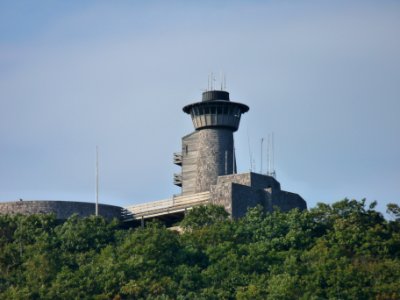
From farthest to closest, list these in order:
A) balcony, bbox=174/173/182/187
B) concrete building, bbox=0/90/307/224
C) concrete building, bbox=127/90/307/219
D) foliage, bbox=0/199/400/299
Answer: balcony, bbox=174/173/182/187 < concrete building, bbox=0/90/307/224 < concrete building, bbox=127/90/307/219 < foliage, bbox=0/199/400/299

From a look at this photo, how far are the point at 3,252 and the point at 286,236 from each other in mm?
19774

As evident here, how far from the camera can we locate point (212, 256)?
123688mm

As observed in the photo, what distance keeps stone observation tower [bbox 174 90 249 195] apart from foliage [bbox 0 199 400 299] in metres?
9.26

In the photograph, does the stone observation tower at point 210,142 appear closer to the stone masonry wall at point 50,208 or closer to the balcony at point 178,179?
the balcony at point 178,179

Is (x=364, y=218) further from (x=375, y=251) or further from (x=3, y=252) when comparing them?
(x=3, y=252)

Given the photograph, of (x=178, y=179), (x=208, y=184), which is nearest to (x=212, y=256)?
(x=208, y=184)

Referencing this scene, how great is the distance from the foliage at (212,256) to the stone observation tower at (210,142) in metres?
9.26

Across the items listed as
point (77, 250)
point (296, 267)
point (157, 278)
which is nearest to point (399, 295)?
point (296, 267)

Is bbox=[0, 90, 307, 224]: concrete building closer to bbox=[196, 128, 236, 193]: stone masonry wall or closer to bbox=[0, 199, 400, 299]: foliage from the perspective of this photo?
bbox=[196, 128, 236, 193]: stone masonry wall

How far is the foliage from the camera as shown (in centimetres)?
11706

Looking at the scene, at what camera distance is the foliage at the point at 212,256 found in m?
117

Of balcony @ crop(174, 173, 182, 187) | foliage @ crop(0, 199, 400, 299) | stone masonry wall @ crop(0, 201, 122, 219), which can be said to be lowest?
foliage @ crop(0, 199, 400, 299)

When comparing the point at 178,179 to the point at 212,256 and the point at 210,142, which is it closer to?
the point at 210,142

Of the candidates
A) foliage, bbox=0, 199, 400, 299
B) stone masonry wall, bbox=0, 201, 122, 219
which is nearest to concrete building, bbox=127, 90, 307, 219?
foliage, bbox=0, 199, 400, 299
